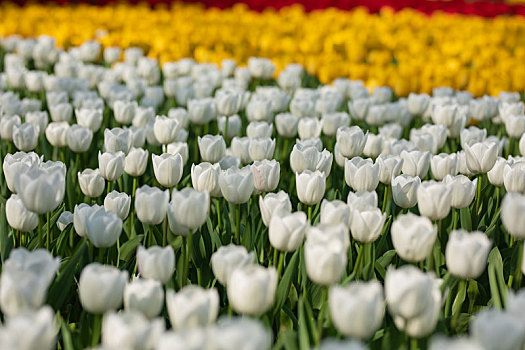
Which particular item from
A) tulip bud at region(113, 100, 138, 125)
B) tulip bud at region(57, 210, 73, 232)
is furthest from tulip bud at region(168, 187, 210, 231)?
tulip bud at region(113, 100, 138, 125)

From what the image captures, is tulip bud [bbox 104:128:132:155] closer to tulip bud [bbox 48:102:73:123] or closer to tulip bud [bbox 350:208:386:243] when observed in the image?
tulip bud [bbox 48:102:73:123]

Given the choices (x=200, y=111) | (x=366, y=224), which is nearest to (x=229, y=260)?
(x=366, y=224)

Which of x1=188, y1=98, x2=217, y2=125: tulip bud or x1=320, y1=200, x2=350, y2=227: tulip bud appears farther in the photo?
x1=188, y1=98, x2=217, y2=125: tulip bud

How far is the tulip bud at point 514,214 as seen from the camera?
81.7 inches

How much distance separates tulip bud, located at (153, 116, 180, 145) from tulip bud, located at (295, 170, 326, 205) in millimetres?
1109

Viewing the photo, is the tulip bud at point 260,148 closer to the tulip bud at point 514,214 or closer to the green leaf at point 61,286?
the green leaf at point 61,286

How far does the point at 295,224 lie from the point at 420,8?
1140 centimetres

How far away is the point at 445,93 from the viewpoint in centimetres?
511

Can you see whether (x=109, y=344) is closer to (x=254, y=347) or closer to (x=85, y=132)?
(x=254, y=347)

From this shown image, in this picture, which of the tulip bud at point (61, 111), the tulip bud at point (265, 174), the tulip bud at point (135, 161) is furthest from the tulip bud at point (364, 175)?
the tulip bud at point (61, 111)

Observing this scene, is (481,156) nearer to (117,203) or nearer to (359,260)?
(359,260)

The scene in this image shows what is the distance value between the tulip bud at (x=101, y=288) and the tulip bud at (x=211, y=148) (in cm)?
146

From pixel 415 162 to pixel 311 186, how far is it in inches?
28.2

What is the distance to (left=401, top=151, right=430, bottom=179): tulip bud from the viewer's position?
299 cm
